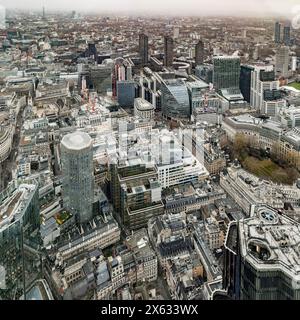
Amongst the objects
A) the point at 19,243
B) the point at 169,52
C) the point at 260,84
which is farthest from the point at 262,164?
the point at 169,52

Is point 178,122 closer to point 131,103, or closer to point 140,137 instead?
point 131,103

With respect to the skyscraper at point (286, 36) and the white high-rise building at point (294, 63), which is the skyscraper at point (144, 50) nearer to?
the skyscraper at point (286, 36)

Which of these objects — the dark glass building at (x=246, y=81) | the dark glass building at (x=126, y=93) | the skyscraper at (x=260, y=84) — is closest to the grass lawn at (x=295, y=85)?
the skyscraper at (x=260, y=84)

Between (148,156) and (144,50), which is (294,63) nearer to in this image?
(144,50)

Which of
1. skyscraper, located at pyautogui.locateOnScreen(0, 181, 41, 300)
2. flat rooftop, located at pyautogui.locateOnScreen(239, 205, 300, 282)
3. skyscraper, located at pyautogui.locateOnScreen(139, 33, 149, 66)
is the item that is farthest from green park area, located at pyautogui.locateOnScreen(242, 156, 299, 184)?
skyscraper, located at pyautogui.locateOnScreen(139, 33, 149, 66)

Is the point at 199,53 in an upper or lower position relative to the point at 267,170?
upper

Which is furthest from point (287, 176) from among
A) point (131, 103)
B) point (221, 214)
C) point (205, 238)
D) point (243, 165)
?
point (131, 103)
